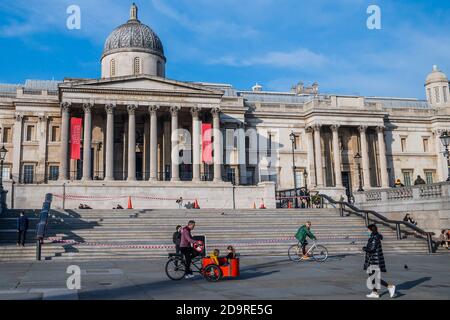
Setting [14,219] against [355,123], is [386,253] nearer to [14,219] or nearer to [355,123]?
[14,219]

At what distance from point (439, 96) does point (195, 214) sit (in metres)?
43.6

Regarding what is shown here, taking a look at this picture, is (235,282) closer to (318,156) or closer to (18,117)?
(18,117)

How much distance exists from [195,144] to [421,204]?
2146 centimetres

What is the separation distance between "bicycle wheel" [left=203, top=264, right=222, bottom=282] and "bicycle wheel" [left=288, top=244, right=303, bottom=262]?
705cm

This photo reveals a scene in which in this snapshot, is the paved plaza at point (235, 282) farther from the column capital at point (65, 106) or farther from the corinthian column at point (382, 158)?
the corinthian column at point (382, 158)

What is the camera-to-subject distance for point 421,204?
29.1 m

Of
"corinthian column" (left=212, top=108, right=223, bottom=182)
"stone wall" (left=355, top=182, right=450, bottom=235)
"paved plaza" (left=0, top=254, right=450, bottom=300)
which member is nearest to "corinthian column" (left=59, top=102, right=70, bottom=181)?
"corinthian column" (left=212, top=108, right=223, bottom=182)

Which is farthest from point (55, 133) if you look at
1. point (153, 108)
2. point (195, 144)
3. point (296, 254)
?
point (296, 254)

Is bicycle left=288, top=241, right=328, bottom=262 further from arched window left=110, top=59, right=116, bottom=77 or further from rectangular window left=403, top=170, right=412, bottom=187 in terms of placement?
rectangular window left=403, top=170, right=412, bottom=187

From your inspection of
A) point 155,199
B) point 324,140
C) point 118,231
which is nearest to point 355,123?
point 324,140

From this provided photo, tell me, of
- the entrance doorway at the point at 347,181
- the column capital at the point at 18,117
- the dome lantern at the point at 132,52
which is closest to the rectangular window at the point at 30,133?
the column capital at the point at 18,117
